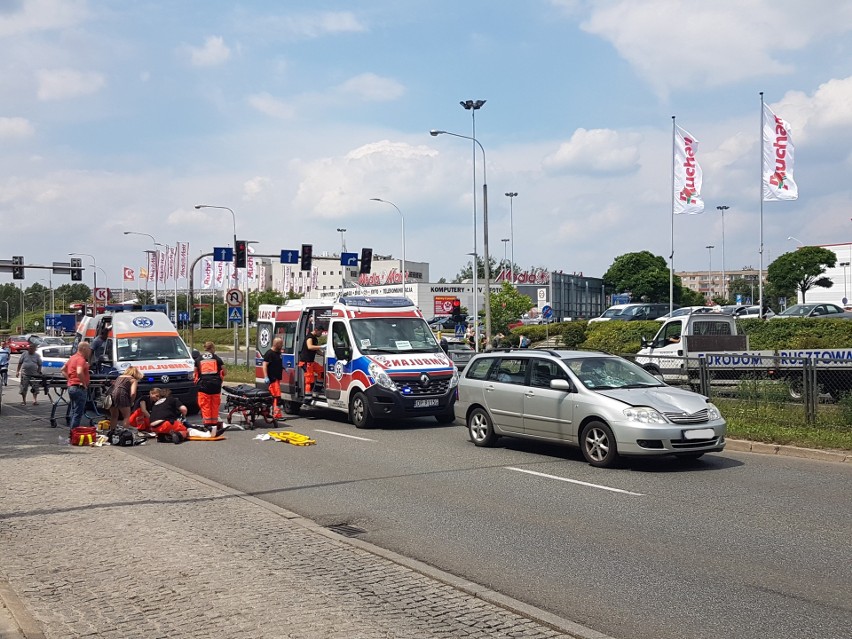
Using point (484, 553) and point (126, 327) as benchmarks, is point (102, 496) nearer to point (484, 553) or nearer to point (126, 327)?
point (484, 553)

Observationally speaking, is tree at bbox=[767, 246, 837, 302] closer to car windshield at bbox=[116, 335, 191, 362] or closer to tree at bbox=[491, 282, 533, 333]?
tree at bbox=[491, 282, 533, 333]

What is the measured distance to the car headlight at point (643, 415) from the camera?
11469 millimetres

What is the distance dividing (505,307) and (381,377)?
42.3 m

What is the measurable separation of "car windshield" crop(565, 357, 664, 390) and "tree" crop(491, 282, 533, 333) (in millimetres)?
40927

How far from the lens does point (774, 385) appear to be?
613 inches

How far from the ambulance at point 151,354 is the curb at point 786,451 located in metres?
11.9

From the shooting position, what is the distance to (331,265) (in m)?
177

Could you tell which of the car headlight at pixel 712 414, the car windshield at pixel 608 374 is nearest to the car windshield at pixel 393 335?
the car windshield at pixel 608 374

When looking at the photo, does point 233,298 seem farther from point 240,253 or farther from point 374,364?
point 374,364

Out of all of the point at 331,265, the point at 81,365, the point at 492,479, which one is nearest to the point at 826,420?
the point at 492,479

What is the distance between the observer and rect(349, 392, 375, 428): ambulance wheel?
17.3 metres

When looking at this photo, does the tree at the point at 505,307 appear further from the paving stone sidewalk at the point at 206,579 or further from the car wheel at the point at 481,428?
the paving stone sidewalk at the point at 206,579

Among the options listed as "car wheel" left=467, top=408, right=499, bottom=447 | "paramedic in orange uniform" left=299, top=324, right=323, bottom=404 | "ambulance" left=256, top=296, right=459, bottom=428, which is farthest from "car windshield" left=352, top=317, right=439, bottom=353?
"car wheel" left=467, top=408, right=499, bottom=447

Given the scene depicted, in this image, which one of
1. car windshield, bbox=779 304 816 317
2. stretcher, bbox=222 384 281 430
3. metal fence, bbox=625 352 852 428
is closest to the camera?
metal fence, bbox=625 352 852 428
